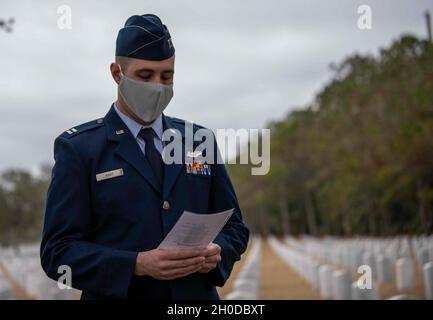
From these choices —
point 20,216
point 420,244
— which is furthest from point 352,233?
point 20,216

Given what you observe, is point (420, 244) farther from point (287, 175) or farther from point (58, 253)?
point (287, 175)

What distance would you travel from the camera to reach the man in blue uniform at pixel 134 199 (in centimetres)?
281

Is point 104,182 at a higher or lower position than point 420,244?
higher

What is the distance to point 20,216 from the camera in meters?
99.3

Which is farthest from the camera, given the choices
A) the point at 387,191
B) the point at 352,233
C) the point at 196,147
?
the point at 352,233

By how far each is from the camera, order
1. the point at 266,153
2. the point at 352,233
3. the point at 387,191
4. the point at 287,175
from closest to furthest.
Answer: the point at 266,153
the point at 387,191
the point at 352,233
the point at 287,175

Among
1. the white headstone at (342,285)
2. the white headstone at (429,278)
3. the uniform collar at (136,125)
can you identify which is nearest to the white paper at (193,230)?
the uniform collar at (136,125)

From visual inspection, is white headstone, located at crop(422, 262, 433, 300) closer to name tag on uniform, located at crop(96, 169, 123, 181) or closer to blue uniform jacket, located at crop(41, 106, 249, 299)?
blue uniform jacket, located at crop(41, 106, 249, 299)

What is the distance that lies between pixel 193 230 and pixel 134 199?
1.16ft

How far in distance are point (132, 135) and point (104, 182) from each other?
25 cm

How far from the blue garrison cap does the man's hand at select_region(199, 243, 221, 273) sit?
0.80 meters

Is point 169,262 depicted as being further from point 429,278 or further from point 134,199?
point 429,278

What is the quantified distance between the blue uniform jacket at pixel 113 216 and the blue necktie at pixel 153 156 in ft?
0.10

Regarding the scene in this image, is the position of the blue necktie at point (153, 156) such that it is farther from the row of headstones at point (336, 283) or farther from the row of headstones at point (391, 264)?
the row of headstones at point (391, 264)
